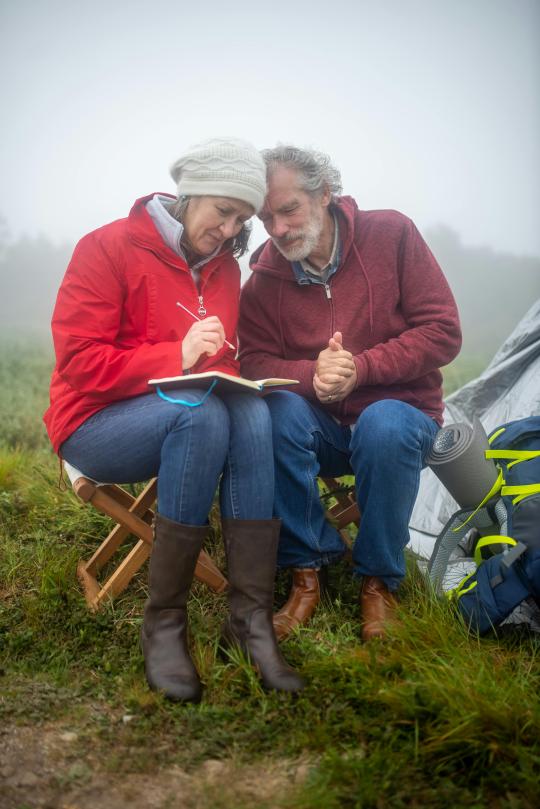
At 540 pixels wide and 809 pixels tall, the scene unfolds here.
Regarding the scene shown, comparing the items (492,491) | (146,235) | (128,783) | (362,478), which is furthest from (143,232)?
(128,783)

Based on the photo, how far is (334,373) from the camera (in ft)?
8.86

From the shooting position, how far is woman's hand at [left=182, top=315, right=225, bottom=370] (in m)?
2.43

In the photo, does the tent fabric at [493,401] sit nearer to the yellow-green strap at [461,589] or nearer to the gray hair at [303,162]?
the yellow-green strap at [461,589]

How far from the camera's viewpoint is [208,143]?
2.56m

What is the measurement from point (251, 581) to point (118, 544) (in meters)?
0.82

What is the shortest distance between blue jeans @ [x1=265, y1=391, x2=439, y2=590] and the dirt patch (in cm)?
85

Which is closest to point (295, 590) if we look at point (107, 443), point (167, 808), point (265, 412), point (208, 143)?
point (265, 412)

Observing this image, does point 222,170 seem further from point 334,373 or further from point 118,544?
point 118,544

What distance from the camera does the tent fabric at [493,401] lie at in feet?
11.9

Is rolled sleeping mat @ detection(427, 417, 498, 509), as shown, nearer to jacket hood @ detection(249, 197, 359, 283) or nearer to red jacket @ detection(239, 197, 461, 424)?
red jacket @ detection(239, 197, 461, 424)

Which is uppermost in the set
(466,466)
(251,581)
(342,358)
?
(342,358)

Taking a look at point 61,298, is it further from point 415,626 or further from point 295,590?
point 415,626

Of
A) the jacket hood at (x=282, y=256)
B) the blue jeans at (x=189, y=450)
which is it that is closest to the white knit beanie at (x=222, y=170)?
the jacket hood at (x=282, y=256)

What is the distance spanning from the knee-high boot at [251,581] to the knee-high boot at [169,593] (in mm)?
117
